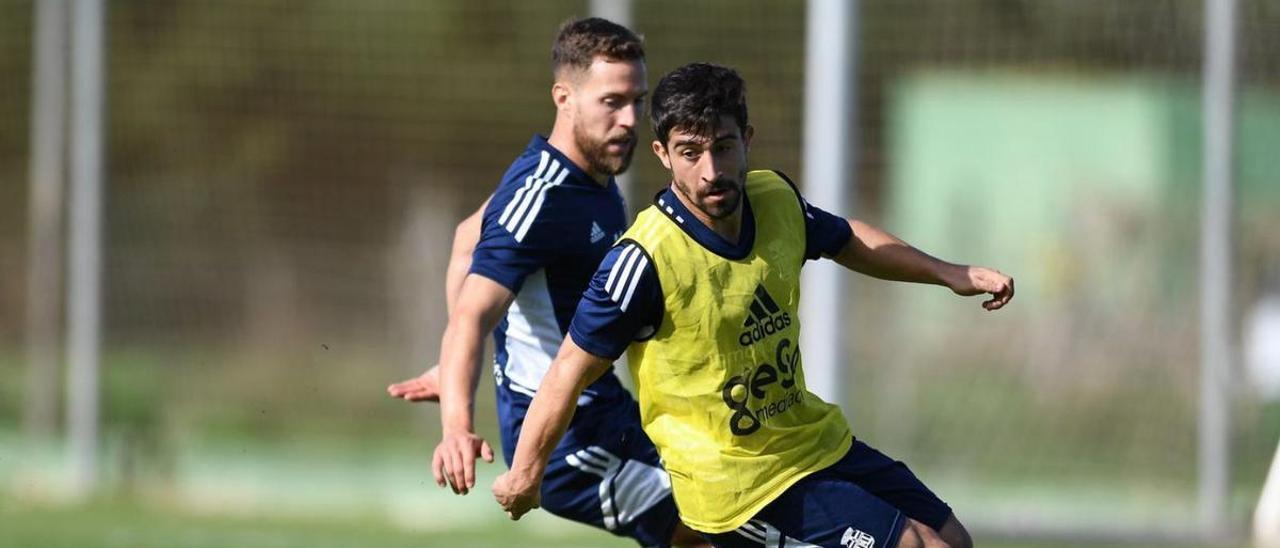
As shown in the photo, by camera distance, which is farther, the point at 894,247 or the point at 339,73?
the point at 339,73

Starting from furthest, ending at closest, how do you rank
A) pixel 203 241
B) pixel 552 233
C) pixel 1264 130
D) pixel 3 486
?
pixel 203 241, pixel 3 486, pixel 1264 130, pixel 552 233

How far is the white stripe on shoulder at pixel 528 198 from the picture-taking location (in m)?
5.20

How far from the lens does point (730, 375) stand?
459 centimetres

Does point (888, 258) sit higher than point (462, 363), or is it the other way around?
point (888, 258)

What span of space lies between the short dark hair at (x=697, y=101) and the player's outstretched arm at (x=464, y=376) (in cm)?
85

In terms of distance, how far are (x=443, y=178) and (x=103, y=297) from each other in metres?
2.44

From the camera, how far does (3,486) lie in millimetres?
12227

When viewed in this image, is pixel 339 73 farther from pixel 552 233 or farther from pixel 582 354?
pixel 582 354

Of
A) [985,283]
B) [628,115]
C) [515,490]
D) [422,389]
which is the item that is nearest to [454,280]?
[422,389]

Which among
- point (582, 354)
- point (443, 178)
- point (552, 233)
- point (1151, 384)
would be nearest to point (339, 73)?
point (443, 178)

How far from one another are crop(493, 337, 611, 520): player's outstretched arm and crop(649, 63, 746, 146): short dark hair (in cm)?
58

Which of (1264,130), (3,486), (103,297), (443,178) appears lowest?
(3,486)

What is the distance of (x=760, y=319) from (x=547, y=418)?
0.58 metres

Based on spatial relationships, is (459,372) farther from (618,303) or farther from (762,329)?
(762,329)
